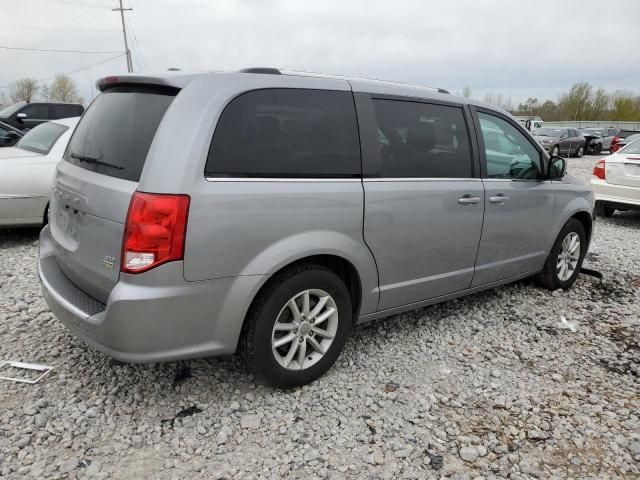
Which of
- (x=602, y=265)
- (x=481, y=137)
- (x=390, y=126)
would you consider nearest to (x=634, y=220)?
(x=602, y=265)

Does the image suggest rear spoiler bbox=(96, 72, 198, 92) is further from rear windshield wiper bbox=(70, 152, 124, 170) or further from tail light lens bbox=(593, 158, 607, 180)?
tail light lens bbox=(593, 158, 607, 180)

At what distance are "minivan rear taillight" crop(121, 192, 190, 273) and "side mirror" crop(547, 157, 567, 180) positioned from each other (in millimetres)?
3351

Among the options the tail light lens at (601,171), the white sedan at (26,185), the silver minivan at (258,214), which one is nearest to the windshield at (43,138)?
the white sedan at (26,185)

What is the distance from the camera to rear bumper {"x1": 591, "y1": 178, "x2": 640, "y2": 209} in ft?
27.4

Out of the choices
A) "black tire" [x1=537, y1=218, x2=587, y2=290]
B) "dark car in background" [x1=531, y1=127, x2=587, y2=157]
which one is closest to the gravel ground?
"black tire" [x1=537, y1=218, x2=587, y2=290]

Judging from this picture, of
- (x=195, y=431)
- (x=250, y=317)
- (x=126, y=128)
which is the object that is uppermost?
(x=126, y=128)

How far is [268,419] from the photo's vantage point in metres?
2.83

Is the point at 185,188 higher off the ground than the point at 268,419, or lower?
higher

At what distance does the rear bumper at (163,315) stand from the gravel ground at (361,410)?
1.45 ft

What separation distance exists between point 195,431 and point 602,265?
16.9ft

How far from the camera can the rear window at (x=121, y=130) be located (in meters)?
2.61

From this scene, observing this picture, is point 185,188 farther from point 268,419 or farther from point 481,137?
point 481,137

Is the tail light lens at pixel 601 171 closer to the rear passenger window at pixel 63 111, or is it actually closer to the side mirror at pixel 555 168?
the side mirror at pixel 555 168

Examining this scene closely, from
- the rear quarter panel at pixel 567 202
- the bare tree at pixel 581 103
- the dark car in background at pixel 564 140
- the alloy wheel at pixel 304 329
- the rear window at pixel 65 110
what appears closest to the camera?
the alloy wheel at pixel 304 329
